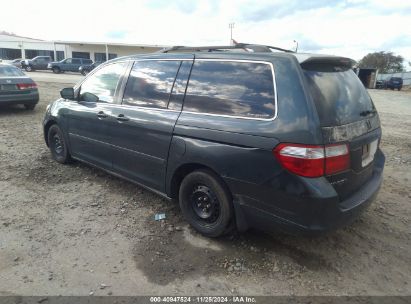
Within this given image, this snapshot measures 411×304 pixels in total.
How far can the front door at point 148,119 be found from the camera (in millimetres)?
3498

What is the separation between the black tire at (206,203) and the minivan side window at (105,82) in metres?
1.68

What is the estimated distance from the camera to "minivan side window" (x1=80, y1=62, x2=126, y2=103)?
4.25 metres

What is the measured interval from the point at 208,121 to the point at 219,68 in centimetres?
54

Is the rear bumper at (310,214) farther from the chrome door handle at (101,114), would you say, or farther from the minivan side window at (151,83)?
the chrome door handle at (101,114)

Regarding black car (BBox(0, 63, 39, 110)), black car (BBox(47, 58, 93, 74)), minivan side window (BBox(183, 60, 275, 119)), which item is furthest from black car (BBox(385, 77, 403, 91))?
minivan side window (BBox(183, 60, 275, 119))

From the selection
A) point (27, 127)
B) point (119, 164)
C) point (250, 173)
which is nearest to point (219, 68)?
point (250, 173)

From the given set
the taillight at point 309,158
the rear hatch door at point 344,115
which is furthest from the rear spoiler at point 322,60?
the taillight at point 309,158

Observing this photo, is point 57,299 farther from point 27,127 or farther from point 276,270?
point 27,127

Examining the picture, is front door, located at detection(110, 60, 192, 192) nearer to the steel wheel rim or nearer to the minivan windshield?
the steel wheel rim

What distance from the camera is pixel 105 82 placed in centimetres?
446

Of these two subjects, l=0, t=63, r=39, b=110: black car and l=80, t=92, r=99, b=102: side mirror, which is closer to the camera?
l=80, t=92, r=99, b=102: side mirror

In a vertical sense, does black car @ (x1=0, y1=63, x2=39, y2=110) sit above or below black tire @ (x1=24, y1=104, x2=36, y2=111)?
above

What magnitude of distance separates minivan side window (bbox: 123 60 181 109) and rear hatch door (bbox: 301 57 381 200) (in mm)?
1494

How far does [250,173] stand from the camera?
2.81m
